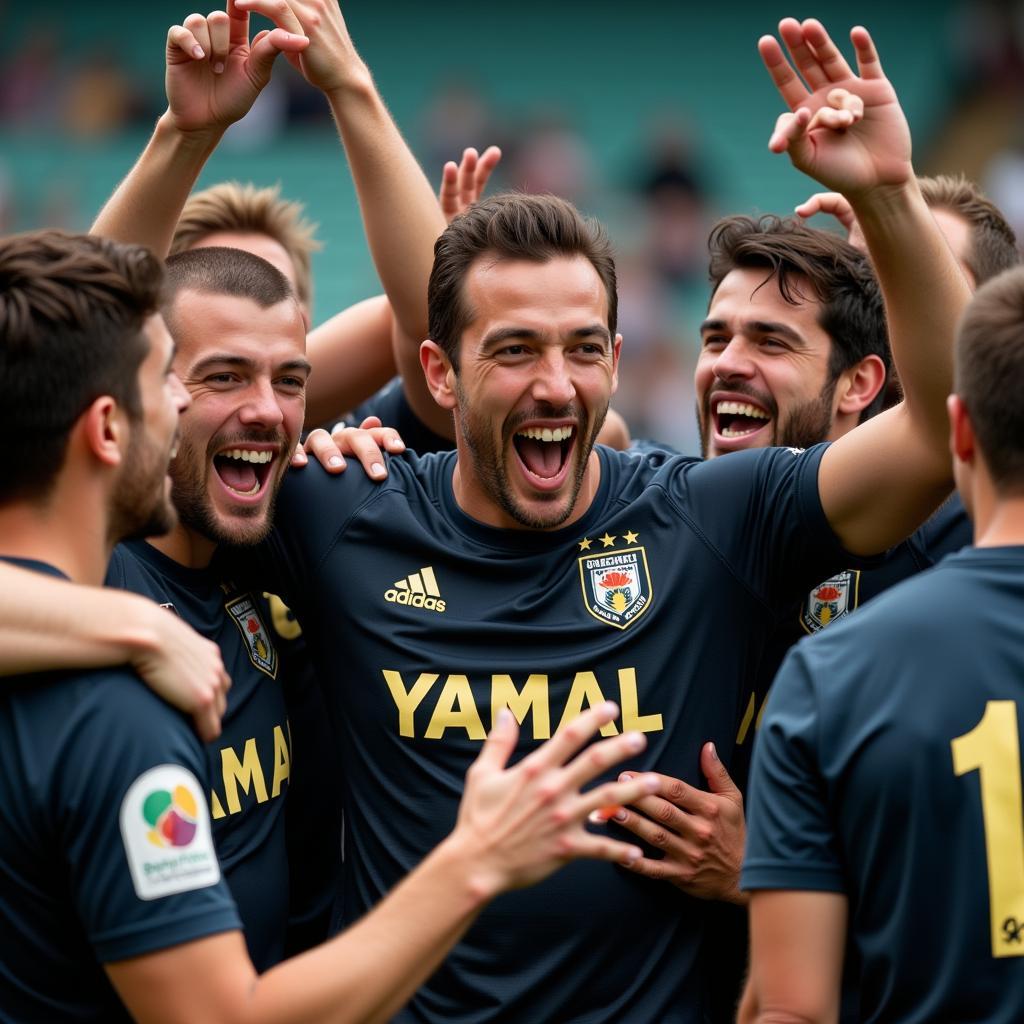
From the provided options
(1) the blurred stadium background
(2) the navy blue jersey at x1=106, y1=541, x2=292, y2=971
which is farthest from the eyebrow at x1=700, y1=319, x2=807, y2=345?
(1) the blurred stadium background

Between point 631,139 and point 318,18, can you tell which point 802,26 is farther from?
point 631,139

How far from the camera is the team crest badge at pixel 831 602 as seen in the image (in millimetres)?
4391

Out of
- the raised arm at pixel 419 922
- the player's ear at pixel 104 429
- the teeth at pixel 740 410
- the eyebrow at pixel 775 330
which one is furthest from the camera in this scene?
the teeth at pixel 740 410

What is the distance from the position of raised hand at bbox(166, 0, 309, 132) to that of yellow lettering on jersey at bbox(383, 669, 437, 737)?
5.44 ft

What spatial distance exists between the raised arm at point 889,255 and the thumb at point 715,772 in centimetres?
69

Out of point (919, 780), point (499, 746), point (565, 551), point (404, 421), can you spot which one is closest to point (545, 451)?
point (565, 551)

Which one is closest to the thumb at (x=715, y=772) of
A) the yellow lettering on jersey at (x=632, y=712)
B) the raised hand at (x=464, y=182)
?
the yellow lettering on jersey at (x=632, y=712)

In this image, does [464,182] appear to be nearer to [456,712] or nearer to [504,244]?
[504,244]

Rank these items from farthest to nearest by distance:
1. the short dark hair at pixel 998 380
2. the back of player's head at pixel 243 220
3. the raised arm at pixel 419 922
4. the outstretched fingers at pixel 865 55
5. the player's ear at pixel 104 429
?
the back of player's head at pixel 243 220 → the outstretched fingers at pixel 865 55 → the player's ear at pixel 104 429 → the short dark hair at pixel 998 380 → the raised arm at pixel 419 922

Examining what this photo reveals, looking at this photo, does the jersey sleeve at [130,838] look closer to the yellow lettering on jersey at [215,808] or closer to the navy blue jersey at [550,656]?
the yellow lettering on jersey at [215,808]

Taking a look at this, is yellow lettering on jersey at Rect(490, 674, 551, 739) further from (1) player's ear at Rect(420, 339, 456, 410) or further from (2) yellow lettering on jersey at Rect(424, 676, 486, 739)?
(1) player's ear at Rect(420, 339, 456, 410)

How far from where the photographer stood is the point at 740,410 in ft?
16.4

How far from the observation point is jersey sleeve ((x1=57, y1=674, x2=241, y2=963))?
2.72 meters

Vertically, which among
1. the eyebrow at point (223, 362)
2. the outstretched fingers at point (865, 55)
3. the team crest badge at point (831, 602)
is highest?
the outstretched fingers at point (865, 55)
